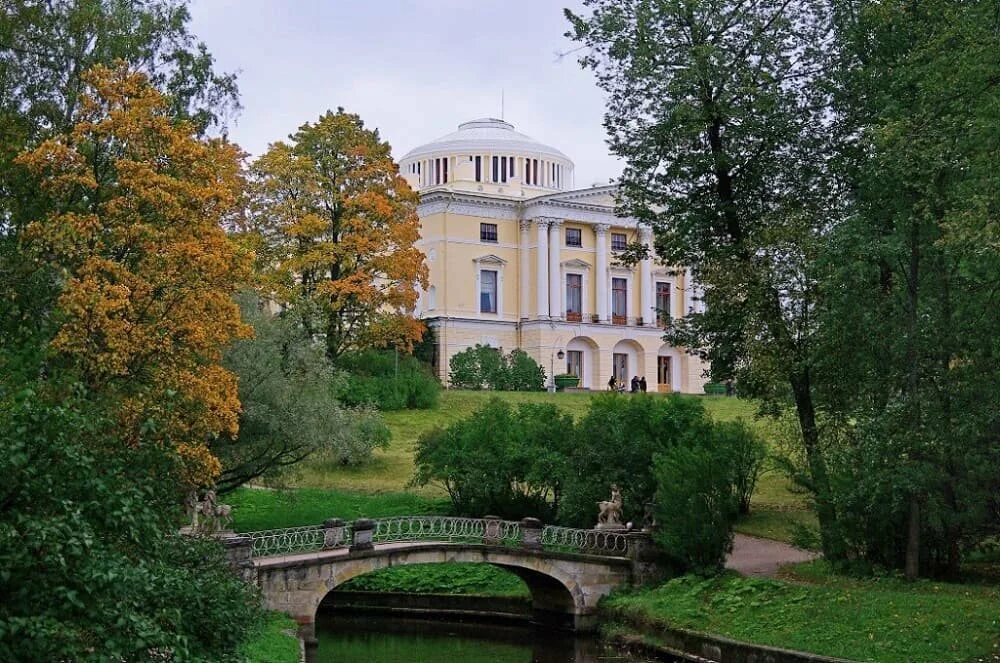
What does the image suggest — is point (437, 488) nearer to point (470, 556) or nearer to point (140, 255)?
point (470, 556)

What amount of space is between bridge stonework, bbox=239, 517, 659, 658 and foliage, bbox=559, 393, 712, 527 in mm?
1403

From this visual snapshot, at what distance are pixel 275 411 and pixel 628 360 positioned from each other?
146 feet

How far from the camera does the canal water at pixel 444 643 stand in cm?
2616

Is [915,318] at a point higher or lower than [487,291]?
lower

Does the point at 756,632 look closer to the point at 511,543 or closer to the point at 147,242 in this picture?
the point at 511,543

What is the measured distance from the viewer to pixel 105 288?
21016 millimetres

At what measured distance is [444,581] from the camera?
33.1m

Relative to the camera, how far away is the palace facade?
222ft

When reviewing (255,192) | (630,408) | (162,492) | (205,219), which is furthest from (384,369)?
(162,492)

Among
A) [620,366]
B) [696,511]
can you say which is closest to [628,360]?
[620,366]

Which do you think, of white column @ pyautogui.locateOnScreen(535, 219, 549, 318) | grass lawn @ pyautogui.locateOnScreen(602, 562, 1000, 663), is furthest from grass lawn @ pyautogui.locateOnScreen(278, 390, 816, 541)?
white column @ pyautogui.locateOnScreen(535, 219, 549, 318)

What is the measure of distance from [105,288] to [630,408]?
15796 mm

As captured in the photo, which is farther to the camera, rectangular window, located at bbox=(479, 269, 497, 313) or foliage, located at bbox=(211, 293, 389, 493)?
rectangular window, located at bbox=(479, 269, 497, 313)

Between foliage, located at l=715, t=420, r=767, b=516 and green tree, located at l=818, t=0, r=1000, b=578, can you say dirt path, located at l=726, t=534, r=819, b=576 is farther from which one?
green tree, located at l=818, t=0, r=1000, b=578
